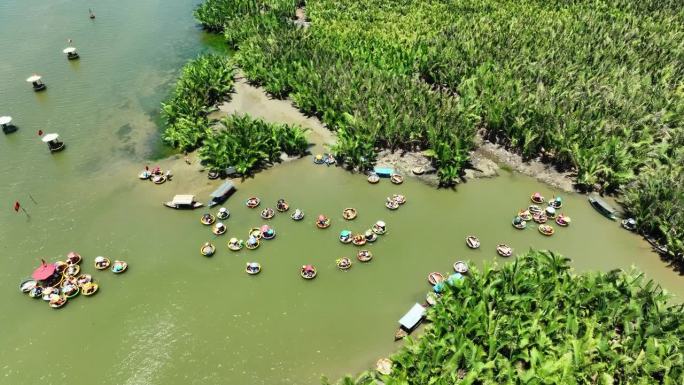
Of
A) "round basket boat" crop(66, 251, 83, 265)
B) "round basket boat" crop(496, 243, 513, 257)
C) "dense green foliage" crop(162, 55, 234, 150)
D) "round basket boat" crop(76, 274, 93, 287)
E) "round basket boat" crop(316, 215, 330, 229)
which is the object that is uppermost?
"dense green foliage" crop(162, 55, 234, 150)

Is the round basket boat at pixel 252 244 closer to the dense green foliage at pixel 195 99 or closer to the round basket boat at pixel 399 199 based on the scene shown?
the round basket boat at pixel 399 199

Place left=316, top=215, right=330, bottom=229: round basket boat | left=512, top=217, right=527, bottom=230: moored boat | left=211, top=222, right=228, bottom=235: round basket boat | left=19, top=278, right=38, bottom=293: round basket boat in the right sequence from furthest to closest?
left=316, top=215, right=330, bottom=229: round basket boat
left=211, top=222, right=228, bottom=235: round basket boat
left=512, top=217, right=527, bottom=230: moored boat
left=19, top=278, right=38, bottom=293: round basket boat

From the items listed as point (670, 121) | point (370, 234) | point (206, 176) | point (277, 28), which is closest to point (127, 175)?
point (206, 176)

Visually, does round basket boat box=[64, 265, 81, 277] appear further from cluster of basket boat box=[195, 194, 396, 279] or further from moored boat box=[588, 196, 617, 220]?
moored boat box=[588, 196, 617, 220]

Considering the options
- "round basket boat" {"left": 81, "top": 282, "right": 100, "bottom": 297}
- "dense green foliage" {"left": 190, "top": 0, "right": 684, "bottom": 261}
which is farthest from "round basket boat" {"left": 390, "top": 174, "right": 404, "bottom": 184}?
"round basket boat" {"left": 81, "top": 282, "right": 100, "bottom": 297}

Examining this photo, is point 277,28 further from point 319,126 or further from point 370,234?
point 370,234

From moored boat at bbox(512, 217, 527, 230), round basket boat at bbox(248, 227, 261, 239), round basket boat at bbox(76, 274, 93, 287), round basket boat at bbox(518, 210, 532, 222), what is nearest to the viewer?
round basket boat at bbox(76, 274, 93, 287)

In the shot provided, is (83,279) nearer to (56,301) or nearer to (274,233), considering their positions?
(56,301)
